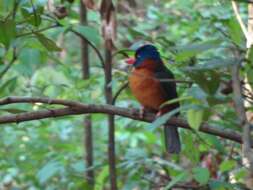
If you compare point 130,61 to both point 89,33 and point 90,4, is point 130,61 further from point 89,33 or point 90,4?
point 90,4

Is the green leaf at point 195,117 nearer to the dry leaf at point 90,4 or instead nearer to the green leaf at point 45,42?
the green leaf at point 45,42

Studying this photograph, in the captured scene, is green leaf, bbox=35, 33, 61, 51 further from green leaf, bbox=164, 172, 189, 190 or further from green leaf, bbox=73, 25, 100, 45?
green leaf, bbox=164, 172, 189, 190

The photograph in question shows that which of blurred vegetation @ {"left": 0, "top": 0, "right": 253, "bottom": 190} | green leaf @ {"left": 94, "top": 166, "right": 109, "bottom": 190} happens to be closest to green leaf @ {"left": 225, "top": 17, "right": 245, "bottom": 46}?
blurred vegetation @ {"left": 0, "top": 0, "right": 253, "bottom": 190}

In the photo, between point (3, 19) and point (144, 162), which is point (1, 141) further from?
point (3, 19)

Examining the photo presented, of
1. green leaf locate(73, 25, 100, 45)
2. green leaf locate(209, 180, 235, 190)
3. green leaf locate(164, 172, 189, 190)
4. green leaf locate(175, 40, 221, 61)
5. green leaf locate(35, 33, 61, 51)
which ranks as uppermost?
green leaf locate(73, 25, 100, 45)

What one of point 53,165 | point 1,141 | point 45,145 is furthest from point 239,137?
point 1,141

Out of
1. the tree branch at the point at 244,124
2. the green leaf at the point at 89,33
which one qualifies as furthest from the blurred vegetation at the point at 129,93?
the tree branch at the point at 244,124

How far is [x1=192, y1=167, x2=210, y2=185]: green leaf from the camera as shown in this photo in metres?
1.87

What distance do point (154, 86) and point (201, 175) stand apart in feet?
3.43

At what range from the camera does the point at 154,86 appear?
114 inches

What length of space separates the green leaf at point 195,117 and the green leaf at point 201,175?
0.69 meters

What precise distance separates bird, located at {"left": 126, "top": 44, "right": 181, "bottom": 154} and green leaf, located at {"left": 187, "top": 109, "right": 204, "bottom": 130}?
1375 mm

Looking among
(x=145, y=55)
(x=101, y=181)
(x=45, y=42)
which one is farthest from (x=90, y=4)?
(x=101, y=181)

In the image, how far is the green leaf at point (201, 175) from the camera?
187 centimetres
